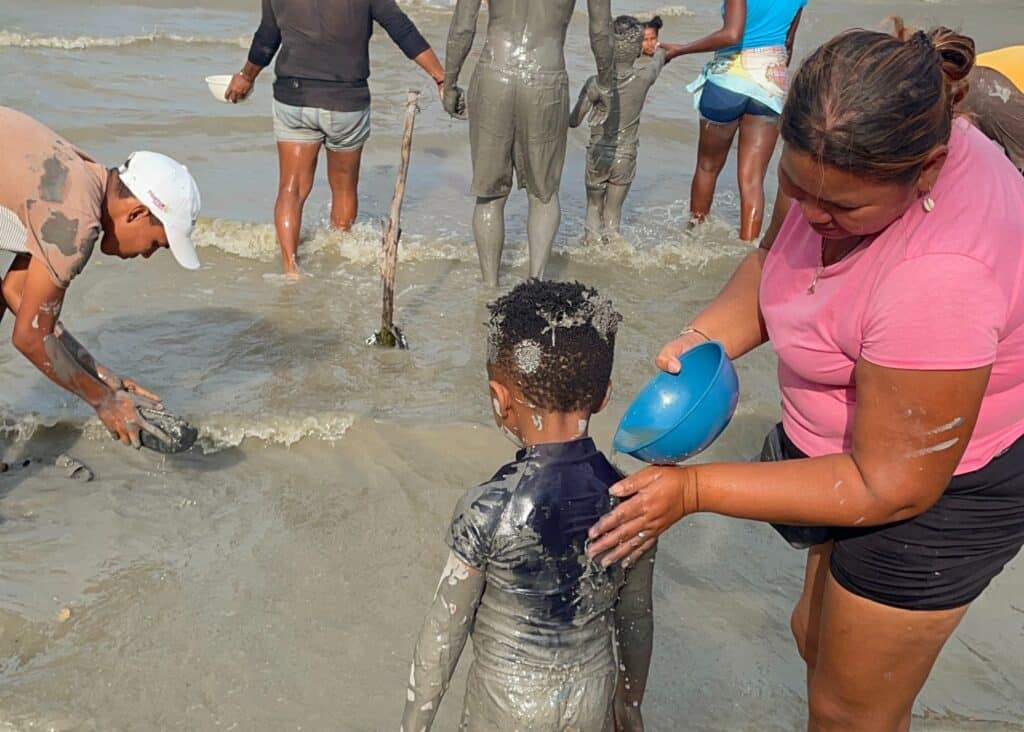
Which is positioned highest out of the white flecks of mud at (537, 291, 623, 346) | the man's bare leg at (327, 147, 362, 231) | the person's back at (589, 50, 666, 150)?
the white flecks of mud at (537, 291, 623, 346)

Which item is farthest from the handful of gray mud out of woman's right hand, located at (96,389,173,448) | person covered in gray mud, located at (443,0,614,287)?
person covered in gray mud, located at (443,0,614,287)

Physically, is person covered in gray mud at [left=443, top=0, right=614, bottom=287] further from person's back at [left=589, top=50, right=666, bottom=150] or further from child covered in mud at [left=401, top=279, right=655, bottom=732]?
child covered in mud at [left=401, top=279, right=655, bottom=732]

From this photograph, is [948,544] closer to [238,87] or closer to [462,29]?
[462,29]

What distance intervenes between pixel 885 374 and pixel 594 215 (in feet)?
19.3

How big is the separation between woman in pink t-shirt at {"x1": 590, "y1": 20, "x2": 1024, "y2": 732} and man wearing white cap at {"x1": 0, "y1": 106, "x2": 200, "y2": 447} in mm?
1838

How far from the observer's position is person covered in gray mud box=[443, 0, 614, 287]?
236 inches

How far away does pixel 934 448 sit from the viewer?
1.96m

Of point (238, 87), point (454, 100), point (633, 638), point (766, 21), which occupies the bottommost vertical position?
point (238, 87)

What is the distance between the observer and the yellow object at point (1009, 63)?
3.12 metres

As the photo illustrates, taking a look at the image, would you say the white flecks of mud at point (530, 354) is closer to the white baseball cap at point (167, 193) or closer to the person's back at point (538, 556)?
the person's back at point (538, 556)

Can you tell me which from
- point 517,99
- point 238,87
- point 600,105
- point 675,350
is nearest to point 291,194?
point 238,87

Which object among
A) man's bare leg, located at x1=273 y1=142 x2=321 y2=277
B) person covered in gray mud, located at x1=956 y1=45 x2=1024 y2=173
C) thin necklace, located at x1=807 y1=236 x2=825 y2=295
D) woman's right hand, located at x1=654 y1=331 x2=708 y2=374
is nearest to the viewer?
thin necklace, located at x1=807 y1=236 x2=825 y2=295

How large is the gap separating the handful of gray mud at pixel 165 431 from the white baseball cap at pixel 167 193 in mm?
565

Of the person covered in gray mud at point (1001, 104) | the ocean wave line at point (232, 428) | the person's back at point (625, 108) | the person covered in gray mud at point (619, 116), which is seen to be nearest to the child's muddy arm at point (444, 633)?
the person covered in gray mud at point (1001, 104)
